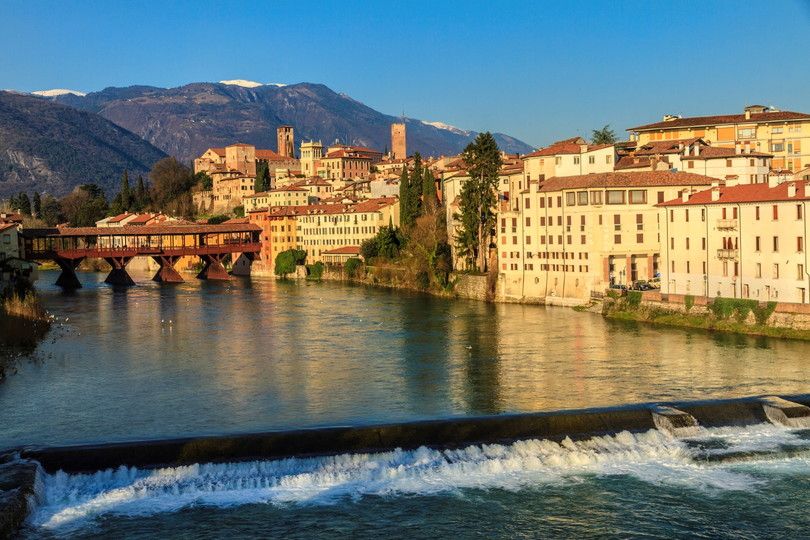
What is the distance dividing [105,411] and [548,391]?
11.7 metres

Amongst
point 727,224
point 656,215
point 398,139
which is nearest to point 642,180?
point 656,215

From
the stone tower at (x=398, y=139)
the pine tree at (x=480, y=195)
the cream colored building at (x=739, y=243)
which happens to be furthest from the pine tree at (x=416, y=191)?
the stone tower at (x=398, y=139)

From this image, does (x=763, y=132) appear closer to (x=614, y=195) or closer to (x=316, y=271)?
(x=614, y=195)

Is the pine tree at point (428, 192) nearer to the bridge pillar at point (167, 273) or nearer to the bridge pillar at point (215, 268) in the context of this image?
the bridge pillar at point (215, 268)

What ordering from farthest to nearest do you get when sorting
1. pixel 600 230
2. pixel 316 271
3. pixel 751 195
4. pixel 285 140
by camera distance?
1. pixel 285 140
2. pixel 316 271
3. pixel 600 230
4. pixel 751 195

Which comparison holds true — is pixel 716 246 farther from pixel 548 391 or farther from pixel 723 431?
pixel 723 431

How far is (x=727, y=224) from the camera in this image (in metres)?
38.4

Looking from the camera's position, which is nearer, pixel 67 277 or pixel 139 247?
pixel 67 277

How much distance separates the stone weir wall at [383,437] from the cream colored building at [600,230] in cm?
2429

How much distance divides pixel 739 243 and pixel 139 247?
60.1 meters

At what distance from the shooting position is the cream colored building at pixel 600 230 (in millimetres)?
46656

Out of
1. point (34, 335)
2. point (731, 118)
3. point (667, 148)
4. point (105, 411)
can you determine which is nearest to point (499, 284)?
point (667, 148)

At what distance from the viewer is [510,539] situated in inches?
635

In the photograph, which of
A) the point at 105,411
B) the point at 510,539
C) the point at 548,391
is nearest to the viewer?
the point at 510,539
